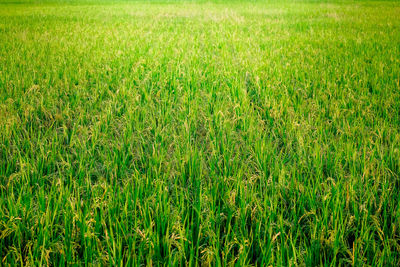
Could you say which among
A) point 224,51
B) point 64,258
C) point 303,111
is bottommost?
point 64,258

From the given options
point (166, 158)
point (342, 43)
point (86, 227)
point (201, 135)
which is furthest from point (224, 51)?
point (86, 227)

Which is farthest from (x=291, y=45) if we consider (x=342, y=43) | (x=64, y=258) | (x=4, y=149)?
(x=64, y=258)

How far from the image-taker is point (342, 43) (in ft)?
19.2

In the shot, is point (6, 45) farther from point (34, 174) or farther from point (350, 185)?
point (350, 185)

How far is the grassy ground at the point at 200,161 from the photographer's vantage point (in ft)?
3.89

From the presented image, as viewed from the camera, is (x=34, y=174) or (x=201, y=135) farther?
(x=201, y=135)

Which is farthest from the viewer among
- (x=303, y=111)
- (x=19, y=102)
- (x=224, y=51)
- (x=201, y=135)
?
(x=224, y=51)

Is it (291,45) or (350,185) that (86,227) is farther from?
(291,45)

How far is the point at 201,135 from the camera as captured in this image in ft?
7.40

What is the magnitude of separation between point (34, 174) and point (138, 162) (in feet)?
1.86

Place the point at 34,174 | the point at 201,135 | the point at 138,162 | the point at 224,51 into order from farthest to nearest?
the point at 224,51 → the point at 201,135 → the point at 138,162 → the point at 34,174

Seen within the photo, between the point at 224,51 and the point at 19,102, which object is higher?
the point at 224,51

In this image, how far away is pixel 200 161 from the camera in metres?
1.81

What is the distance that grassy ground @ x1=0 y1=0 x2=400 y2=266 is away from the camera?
1.19m
